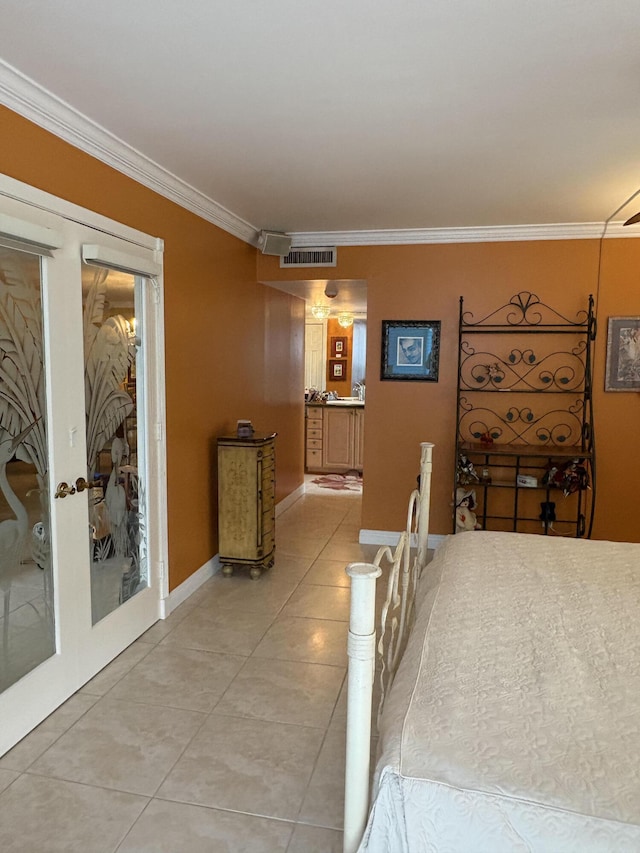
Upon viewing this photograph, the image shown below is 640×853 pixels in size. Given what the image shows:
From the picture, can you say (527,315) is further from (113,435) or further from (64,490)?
(64,490)

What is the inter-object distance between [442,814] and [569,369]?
150 inches

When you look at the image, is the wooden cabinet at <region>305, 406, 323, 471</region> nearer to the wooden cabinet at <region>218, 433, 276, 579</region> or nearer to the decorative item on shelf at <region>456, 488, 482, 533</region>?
the decorative item on shelf at <region>456, 488, 482, 533</region>

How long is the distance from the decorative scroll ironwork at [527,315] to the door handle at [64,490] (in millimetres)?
3098

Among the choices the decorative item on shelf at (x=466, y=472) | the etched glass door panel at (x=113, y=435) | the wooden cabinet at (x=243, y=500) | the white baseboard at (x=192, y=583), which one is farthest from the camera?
the decorative item on shelf at (x=466, y=472)

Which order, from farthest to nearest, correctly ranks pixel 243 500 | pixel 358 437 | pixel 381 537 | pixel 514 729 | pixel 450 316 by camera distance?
1. pixel 358 437
2. pixel 381 537
3. pixel 450 316
4. pixel 243 500
5. pixel 514 729

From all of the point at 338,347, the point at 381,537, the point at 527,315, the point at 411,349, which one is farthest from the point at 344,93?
the point at 338,347

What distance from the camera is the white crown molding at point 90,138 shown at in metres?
2.13

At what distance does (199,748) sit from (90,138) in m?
2.57

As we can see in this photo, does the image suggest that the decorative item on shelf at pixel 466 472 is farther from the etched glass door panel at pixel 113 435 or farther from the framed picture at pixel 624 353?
the etched glass door panel at pixel 113 435

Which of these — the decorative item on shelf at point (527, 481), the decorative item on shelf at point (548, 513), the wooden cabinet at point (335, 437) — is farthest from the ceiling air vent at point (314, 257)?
the wooden cabinet at point (335, 437)

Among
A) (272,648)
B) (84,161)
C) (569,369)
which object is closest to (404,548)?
(272,648)

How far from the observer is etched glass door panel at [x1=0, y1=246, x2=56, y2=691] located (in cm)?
218

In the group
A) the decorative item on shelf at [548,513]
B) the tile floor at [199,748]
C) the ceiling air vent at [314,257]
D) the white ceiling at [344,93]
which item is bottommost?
the tile floor at [199,748]

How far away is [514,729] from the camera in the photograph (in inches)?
50.1
